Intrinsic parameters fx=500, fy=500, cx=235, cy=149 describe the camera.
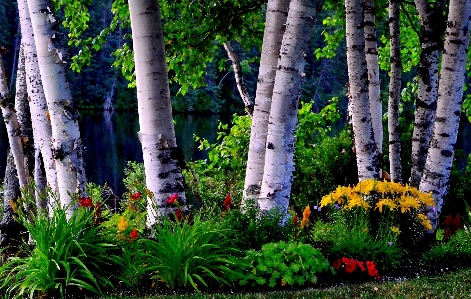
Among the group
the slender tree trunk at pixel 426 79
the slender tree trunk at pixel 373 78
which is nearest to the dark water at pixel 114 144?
the slender tree trunk at pixel 373 78

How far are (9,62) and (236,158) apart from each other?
48.2m

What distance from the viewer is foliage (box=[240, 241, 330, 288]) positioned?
4.41m

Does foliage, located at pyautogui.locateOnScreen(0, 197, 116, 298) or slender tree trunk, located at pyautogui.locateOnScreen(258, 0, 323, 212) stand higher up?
slender tree trunk, located at pyautogui.locateOnScreen(258, 0, 323, 212)

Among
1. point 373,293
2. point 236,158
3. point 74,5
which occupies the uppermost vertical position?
point 74,5

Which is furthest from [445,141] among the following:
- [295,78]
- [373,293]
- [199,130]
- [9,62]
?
[9,62]

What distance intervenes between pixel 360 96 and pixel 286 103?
1489 mm

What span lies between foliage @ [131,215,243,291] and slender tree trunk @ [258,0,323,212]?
3.07 feet

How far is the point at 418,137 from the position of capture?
712cm

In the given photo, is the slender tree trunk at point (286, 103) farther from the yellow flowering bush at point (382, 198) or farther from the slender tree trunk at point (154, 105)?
the slender tree trunk at point (154, 105)

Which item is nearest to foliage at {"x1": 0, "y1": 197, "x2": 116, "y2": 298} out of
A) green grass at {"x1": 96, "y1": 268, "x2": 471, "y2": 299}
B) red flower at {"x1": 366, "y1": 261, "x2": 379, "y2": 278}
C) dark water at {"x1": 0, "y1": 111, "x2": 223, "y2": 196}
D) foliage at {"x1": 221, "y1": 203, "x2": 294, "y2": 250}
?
green grass at {"x1": 96, "y1": 268, "x2": 471, "y2": 299}

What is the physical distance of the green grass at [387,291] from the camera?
13.8ft

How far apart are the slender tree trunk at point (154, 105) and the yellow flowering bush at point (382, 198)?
1.71 meters

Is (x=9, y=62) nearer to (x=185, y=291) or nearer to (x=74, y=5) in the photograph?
(x=74, y=5)

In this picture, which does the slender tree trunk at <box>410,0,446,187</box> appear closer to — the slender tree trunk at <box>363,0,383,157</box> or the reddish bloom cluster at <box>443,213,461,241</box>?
the slender tree trunk at <box>363,0,383,157</box>
